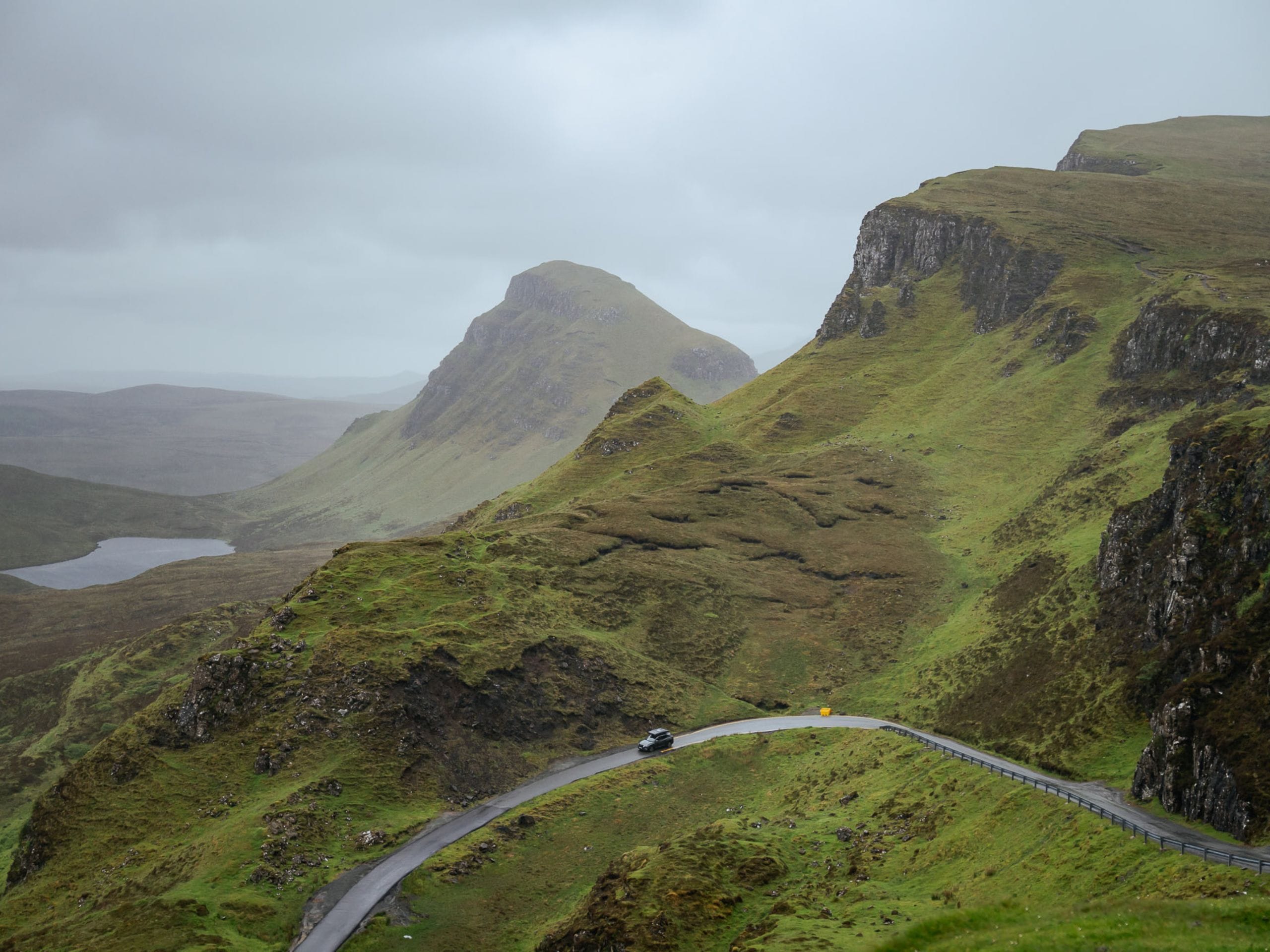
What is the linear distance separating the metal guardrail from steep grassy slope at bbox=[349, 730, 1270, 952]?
0.83 m

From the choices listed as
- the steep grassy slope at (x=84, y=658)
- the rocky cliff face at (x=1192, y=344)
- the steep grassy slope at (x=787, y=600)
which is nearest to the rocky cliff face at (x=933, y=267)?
the steep grassy slope at (x=787, y=600)

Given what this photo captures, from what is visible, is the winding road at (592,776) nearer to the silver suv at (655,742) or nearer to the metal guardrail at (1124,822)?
the metal guardrail at (1124,822)

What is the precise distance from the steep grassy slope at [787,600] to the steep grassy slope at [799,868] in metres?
1.20

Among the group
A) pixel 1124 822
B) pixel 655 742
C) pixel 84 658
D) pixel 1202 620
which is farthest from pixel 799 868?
pixel 84 658

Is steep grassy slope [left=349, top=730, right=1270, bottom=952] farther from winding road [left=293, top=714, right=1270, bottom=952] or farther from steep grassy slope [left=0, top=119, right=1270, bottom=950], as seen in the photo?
winding road [left=293, top=714, right=1270, bottom=952]

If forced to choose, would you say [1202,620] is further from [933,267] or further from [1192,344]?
[933,267]

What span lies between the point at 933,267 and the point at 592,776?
13485cm

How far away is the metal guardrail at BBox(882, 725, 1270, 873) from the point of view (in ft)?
105

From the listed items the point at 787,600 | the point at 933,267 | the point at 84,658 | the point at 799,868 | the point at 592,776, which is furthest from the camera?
the point at 933,267

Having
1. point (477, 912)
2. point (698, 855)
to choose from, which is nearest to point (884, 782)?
point (698, 855)

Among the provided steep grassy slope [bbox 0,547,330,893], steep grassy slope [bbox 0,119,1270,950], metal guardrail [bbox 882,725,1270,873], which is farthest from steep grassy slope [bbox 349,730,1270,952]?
steep grassy slope [bbox 0,547,330,893]

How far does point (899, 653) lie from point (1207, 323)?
2237 inches

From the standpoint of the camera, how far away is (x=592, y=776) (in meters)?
64.6

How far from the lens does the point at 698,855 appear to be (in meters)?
45.6
